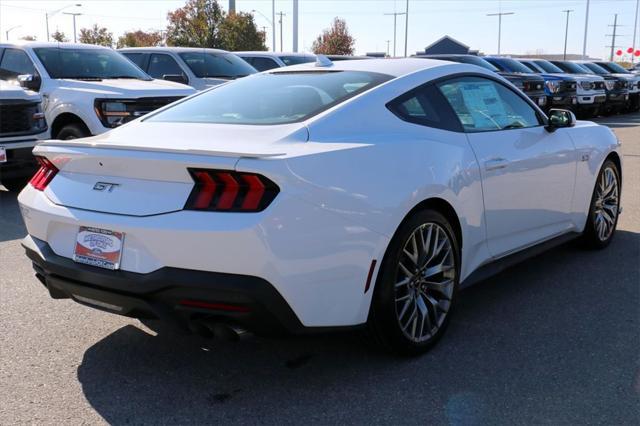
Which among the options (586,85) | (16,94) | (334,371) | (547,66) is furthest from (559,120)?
(547,66)

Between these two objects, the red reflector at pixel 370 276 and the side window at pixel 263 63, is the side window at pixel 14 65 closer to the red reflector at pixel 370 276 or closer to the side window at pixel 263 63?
the side window at pixel 263 63

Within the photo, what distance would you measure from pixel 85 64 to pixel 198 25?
2897 centimetres

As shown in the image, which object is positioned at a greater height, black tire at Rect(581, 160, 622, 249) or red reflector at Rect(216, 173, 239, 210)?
red reflector at Rect(216, 173, 239, 210)

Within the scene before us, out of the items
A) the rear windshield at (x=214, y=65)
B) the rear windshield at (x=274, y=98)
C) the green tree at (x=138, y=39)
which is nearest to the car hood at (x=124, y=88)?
the rear windshield at (x=214, y=65)

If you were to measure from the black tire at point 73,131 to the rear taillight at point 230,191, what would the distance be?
6514mm

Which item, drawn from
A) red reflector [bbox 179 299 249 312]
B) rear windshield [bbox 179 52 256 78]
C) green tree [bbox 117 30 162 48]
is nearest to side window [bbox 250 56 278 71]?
rear windshield [bbox 179 52 256 78]

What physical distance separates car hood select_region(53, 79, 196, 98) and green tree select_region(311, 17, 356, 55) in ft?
198

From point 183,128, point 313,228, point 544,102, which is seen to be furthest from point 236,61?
point 313,228

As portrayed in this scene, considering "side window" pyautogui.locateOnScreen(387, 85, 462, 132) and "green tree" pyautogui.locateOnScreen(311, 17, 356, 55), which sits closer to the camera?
"side window" pyautogui.locateOnScreen(387, 85, 462, 132)

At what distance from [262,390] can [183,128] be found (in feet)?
4.73

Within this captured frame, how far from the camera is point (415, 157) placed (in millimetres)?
3609

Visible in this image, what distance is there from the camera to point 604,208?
5.83 meters

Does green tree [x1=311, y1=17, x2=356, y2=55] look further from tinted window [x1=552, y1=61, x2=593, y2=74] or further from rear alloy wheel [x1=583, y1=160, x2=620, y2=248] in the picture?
rear alloy wheel [x1=583, y1=160, x2=620, y2=248]

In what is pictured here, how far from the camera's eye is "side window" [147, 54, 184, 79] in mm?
13242
